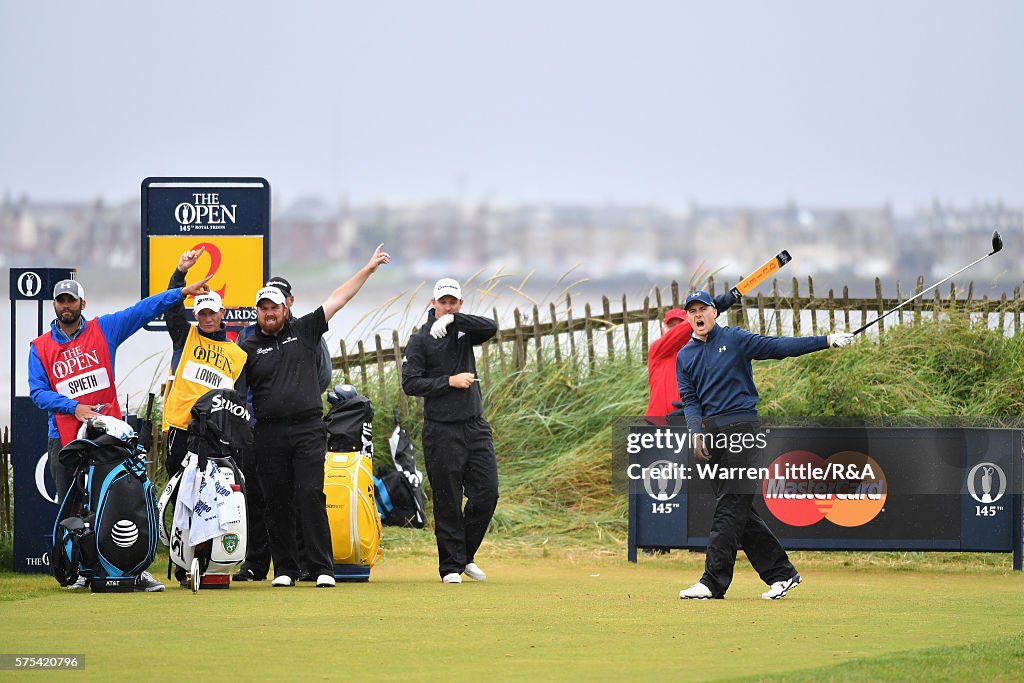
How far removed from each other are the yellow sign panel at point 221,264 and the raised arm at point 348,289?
130cm

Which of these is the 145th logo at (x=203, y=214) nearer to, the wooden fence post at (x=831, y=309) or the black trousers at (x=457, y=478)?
the black trousers at (x=457, y=478)

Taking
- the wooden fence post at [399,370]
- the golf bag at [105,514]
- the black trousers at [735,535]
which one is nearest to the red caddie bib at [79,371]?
the golf bag at [105,514]

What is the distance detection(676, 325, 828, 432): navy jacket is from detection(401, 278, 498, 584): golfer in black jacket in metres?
1.60

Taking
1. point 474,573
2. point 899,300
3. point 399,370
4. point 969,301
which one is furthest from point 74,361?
point 969,301

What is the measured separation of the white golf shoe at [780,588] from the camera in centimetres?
978

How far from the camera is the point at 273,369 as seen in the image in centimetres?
1031

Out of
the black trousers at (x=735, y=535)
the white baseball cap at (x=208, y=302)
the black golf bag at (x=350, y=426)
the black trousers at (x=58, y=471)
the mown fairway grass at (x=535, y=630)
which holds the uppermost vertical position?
the white baseball cap at (x=208, y=302)

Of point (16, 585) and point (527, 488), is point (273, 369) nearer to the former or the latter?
point (16, 585)

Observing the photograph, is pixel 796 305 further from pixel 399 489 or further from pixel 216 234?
pixel 216 234

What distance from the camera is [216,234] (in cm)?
1158

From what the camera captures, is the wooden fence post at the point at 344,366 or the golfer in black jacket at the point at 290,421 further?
the wooden fence post at the point at 344,366

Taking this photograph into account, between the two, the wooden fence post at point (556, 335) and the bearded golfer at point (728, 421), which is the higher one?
the wooden fence post at point (556, 335)

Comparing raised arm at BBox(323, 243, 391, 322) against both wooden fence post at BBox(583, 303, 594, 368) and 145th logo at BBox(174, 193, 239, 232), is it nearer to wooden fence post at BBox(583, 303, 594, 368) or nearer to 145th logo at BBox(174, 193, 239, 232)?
145th logo at BBox(174, 193, 239, 232)

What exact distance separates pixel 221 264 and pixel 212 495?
232cm
